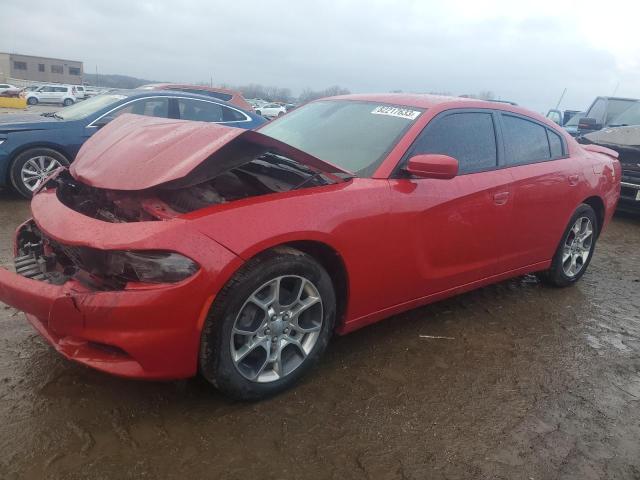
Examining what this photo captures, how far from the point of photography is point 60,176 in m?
3.10

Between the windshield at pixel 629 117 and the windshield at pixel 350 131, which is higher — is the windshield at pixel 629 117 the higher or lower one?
the higher one

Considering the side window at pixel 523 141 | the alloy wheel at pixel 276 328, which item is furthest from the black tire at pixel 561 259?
the alloy wheel at pixel 276 328

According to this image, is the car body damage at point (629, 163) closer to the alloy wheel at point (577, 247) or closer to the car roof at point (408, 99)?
the alloy wheel at point (577, 247)

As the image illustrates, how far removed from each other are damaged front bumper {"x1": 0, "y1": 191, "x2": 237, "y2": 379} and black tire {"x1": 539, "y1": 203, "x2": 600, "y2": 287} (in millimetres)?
3205

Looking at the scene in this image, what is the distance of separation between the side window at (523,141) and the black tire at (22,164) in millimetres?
5272

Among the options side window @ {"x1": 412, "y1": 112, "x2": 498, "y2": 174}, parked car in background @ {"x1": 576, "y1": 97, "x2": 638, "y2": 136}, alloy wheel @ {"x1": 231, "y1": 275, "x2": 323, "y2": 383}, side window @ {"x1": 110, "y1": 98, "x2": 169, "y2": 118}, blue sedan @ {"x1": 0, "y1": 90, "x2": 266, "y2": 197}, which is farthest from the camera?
parked car in background @ {"x1": 576, "y1": 97, "x2": 638, "y2": 136}

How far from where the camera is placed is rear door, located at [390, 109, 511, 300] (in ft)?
9.64

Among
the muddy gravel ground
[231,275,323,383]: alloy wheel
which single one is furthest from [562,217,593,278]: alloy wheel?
[231,275,323,383]: alloy wheel

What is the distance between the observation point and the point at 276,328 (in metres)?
2.50

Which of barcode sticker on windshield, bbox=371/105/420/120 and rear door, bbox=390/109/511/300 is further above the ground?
barcode sticker on windshield, bbox=371/105/420/120

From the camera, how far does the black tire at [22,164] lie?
6078 millimetres

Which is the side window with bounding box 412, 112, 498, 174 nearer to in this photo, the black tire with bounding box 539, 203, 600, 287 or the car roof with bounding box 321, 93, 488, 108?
the car roof with bounding box 321, 93, 488, 108

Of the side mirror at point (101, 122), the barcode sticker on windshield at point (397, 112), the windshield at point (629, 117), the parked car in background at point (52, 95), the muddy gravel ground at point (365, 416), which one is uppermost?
the windshield at point (629, 117)

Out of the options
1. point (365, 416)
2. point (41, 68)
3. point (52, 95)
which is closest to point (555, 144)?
point (365, 416)
